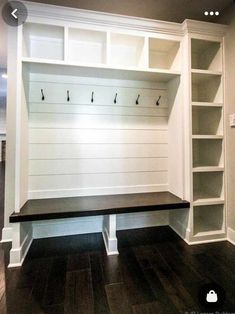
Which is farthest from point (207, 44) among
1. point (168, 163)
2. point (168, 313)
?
point (168, 313)

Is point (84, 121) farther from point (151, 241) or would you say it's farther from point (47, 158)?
point (151, 241)

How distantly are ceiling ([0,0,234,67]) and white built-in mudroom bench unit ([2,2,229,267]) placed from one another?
229 millimetres

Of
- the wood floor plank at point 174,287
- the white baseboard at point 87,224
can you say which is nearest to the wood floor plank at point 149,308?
the wood floor plank at point 174,287

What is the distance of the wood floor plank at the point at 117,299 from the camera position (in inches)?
51.5

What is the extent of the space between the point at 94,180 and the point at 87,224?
550 mm

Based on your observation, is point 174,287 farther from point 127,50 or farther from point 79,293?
point 127,50

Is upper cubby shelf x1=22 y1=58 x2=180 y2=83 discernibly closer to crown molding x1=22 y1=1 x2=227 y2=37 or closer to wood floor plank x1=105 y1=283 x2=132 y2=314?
crown molding x1=22 y1=1 x2=227 y2=37

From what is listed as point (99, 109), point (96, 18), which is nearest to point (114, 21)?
point (96, 18)

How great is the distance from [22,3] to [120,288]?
8.48 ft

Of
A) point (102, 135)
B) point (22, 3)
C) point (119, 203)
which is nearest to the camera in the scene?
point (22, 3)

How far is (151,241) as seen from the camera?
2258 mm

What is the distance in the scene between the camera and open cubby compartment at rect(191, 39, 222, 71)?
231 centimetres

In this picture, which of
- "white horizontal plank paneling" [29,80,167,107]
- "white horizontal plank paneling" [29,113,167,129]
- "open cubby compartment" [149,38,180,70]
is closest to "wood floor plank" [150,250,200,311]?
"white horizontal plank paneling" [29,113,167,129]

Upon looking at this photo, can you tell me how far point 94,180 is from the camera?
2.41 metres
